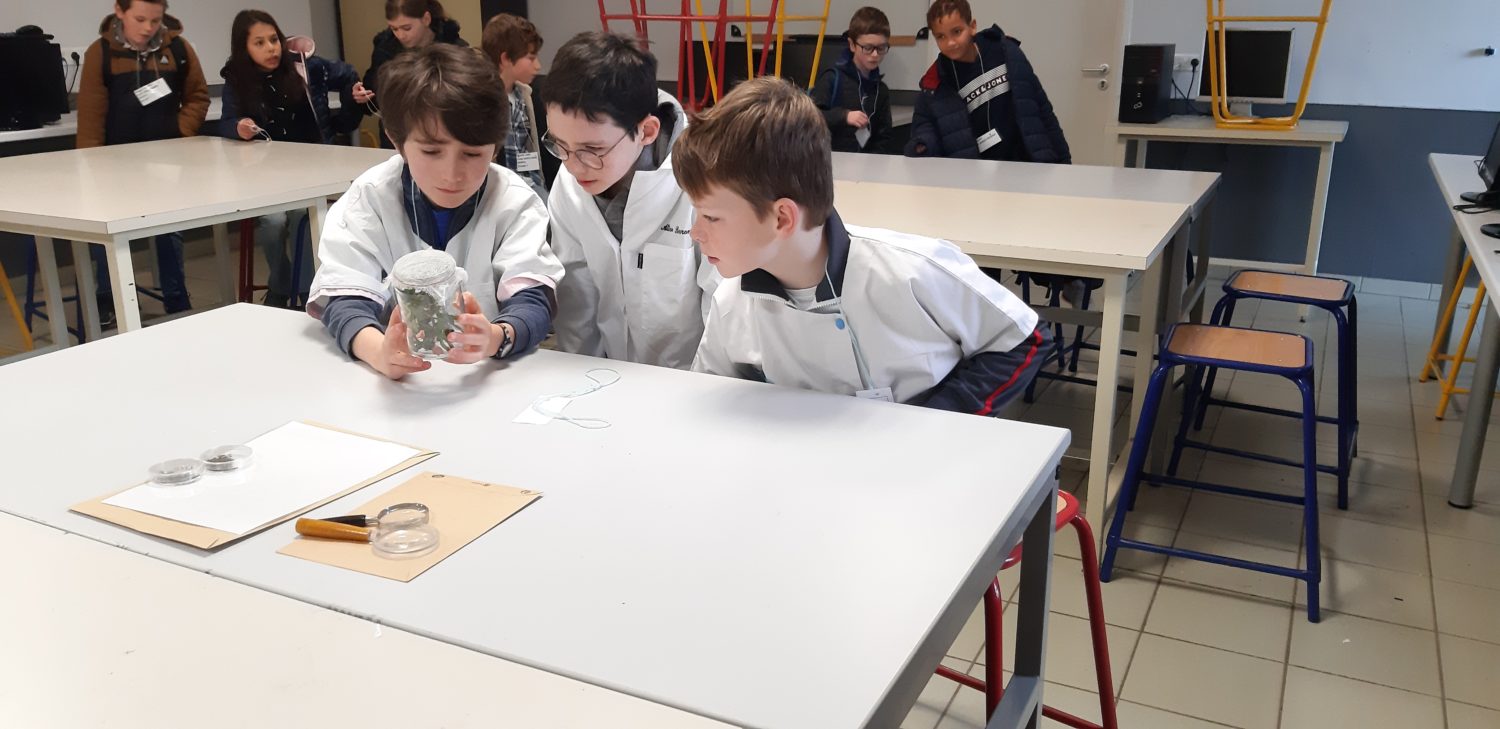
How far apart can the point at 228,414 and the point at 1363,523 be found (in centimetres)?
258

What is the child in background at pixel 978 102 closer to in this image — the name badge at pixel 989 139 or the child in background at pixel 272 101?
the name badge at pixel 989 139

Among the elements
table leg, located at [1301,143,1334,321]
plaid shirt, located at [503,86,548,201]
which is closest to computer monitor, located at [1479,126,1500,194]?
table leg, located at [1301,143,1334,321]

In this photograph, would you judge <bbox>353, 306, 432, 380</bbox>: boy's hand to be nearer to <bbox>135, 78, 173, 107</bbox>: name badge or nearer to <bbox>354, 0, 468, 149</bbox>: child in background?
<bbox>354, 0, 468, 149</bbox>: child in background

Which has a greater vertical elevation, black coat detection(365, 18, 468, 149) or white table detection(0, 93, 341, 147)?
black coat detection(365, 18, 468, 149)

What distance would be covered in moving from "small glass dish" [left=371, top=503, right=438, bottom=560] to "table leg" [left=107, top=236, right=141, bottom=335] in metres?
1.66

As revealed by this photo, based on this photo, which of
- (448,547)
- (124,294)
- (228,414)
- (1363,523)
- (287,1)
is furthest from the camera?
(287,1)

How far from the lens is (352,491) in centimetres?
122

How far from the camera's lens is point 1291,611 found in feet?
7.80

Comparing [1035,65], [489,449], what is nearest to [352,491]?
[489,449]

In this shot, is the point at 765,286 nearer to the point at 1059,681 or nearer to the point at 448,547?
the point at 448,547

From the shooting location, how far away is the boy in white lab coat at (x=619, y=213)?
180cm

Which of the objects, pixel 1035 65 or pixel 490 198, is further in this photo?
pixel 1035 65

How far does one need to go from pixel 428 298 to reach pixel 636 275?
52 cm

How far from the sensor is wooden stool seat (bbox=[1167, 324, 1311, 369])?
7.97ft
